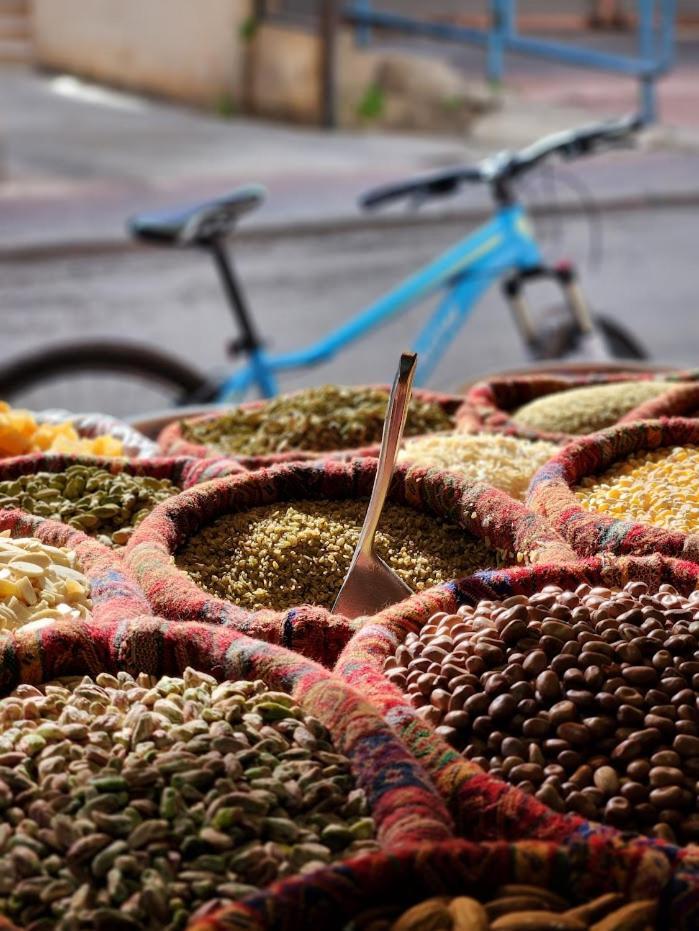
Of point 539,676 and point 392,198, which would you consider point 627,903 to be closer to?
point 539,676

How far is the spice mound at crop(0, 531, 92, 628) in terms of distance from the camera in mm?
1281

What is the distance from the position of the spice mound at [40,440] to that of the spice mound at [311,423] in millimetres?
142

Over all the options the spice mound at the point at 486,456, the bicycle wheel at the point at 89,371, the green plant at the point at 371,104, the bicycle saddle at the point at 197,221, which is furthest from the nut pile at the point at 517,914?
the green plant at the point at 371,104

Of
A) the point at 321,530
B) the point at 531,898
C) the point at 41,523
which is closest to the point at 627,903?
the point at 531,898

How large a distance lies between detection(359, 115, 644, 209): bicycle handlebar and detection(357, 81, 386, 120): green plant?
289 inches

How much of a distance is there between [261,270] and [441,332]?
11.4 feet

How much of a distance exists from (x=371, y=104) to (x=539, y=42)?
60.8 inches

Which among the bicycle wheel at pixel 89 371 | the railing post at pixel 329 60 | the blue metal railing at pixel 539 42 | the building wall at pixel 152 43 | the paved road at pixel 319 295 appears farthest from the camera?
the building wall at pixel 152 43

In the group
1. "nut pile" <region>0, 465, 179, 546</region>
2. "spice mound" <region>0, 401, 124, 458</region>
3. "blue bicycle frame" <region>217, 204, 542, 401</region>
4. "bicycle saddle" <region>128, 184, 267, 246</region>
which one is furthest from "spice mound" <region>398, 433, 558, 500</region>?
"blue bicycle frame" <region>217, 204, 542, 401</region>

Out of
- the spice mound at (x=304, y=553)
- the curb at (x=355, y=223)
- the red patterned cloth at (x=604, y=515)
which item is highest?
the red patterned cloth at (x=604, y=515)

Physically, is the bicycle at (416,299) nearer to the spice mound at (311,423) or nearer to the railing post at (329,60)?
the spice mound at (311,423)

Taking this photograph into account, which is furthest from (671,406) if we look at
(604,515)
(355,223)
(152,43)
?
(152,43)

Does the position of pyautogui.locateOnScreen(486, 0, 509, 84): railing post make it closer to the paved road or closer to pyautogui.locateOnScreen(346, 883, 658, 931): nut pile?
the paved road

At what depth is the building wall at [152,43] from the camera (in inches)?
454
